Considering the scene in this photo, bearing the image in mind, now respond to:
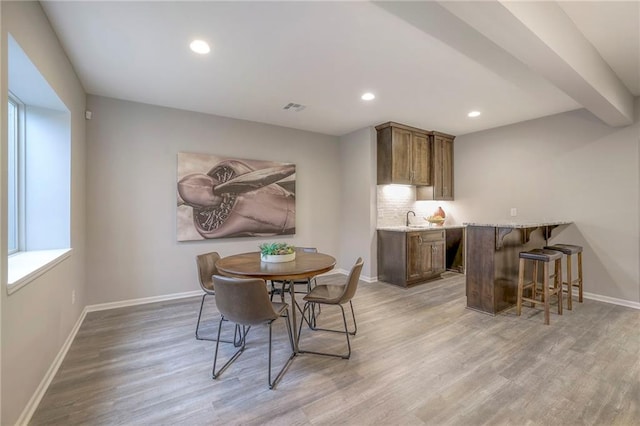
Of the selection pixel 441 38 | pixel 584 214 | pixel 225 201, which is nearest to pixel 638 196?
pixel 584 214

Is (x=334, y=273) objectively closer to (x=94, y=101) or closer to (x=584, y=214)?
(x=584, y=214)

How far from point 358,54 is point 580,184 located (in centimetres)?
371

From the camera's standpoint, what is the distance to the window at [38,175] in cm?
224

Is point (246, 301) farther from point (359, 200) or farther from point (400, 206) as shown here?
point (400, 206)

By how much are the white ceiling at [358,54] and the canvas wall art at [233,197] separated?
0.82 m

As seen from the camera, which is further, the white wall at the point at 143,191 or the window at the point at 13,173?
the white wall at the point at 143,191

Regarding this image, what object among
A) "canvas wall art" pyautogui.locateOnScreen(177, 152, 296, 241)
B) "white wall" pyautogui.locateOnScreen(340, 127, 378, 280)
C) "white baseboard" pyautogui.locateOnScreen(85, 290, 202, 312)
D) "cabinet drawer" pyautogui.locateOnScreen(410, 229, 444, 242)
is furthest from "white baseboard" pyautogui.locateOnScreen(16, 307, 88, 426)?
"cabinet drawer" pyautogui.locateOnScreen(410, 229, 444, 242)

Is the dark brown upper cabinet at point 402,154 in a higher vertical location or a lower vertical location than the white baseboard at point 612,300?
higher

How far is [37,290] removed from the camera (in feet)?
6.17

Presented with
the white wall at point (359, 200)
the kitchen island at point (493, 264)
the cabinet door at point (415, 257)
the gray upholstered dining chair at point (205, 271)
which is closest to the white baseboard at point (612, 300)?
the kitchen island at point (493, 264)

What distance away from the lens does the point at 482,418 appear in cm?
169

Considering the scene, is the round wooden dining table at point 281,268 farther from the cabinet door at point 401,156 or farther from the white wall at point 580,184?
the white wall at point 580,184

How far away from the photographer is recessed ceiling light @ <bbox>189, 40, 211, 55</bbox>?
2.31 m

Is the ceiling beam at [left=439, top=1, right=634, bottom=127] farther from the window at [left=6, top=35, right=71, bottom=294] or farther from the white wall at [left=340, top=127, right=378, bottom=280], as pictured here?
the window at [left=6, top=35, right=71, bottom=294]
